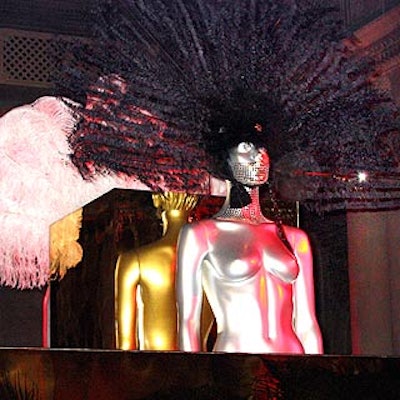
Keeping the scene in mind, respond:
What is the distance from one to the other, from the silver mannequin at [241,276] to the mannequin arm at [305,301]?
4cm

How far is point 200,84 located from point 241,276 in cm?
41

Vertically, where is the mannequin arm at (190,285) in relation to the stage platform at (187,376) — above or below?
above

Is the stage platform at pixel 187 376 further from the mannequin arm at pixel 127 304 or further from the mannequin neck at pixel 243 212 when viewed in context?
the mannequin arm at pixel 127 304

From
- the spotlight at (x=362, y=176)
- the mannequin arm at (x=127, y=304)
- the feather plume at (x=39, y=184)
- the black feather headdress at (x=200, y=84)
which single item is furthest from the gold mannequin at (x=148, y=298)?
the spotlight at (x=362, y=176)

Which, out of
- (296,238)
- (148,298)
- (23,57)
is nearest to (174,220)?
(148,298)

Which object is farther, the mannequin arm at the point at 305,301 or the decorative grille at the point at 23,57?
the decorative grille at the point at 23,57

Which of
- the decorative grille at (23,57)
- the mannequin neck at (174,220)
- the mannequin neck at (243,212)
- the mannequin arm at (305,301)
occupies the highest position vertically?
the decorative grille at (23,57)

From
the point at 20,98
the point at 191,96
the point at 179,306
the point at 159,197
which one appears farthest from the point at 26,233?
the point at 20,98

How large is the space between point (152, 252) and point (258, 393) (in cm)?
171

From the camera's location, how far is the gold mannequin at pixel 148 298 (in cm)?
212

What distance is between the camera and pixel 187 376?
45 cm

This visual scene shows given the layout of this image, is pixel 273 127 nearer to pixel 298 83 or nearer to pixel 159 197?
pixel 298 83

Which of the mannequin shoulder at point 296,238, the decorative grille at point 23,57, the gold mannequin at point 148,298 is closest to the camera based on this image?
the mannequin shoulder at point 296,238

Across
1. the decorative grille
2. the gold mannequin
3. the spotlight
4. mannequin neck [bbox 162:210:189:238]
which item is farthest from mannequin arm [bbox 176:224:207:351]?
the decorative grille
